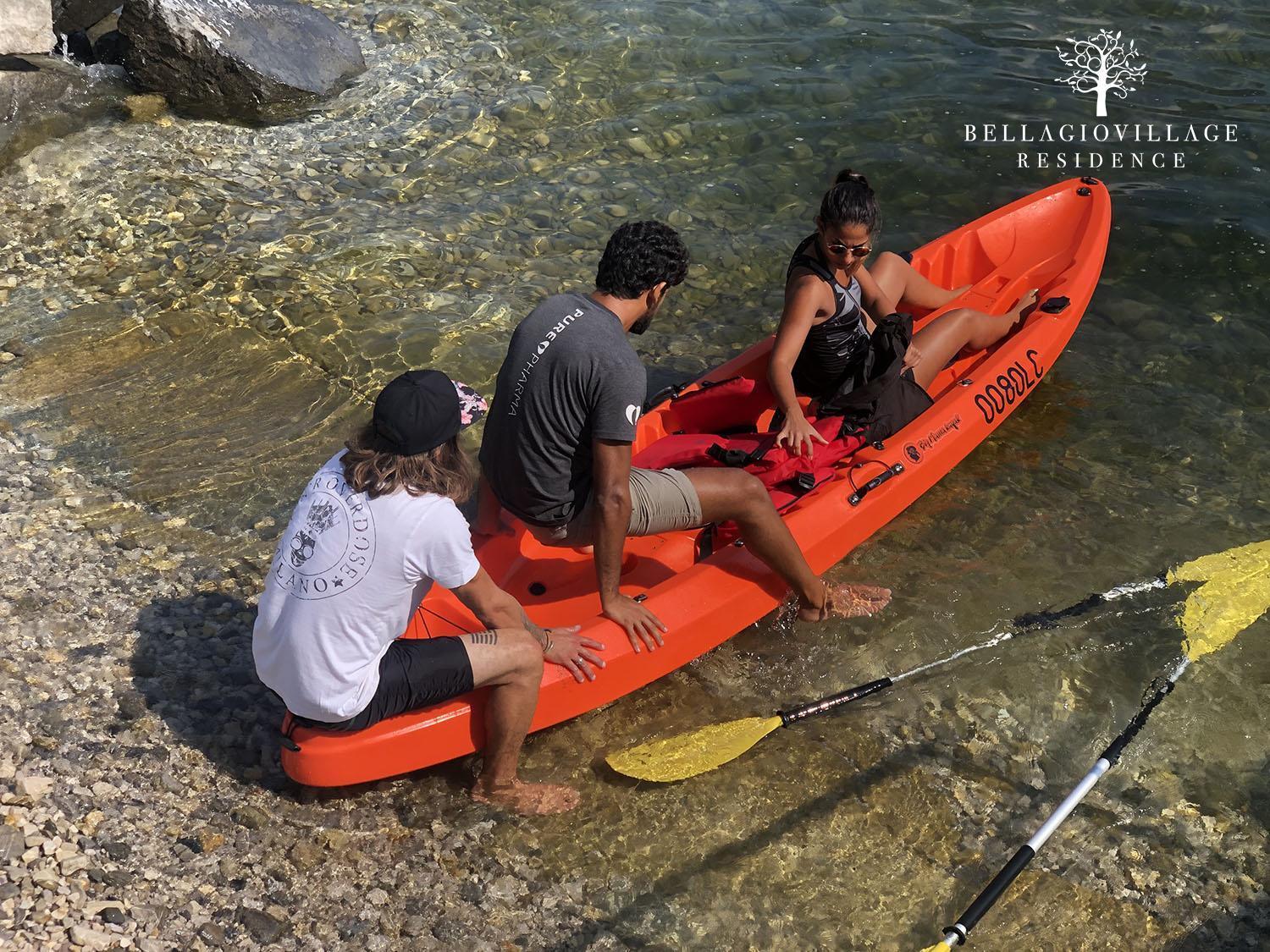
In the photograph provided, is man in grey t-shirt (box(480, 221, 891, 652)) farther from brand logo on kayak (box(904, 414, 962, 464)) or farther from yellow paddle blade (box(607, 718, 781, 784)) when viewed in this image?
brand logo on kayak (box(904, 414, 962, 464))

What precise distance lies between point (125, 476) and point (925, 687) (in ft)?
12.8

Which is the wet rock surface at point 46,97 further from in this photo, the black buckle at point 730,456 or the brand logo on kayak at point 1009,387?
the brand logo on kayak at point 1009,387

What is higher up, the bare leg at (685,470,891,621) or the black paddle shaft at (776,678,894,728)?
the bare leg at (685,470,891,621)

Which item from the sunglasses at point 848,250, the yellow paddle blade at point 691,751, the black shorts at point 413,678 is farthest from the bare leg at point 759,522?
the black shorts at point 413,678

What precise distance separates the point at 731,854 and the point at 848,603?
146 cm

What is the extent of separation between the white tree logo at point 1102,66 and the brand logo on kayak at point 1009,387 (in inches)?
169

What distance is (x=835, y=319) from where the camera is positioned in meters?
5.35

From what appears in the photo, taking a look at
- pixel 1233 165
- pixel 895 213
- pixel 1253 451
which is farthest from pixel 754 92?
pixel 1253 451

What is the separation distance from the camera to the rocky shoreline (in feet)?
Result: 11.1

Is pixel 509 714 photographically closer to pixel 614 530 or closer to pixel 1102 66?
pixel 614 530

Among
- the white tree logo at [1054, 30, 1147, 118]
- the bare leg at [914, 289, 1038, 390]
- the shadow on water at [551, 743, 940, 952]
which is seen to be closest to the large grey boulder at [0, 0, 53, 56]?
the bare leg at [914, 289, 1038, 390]

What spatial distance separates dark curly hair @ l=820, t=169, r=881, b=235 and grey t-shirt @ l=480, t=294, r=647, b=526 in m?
1.43

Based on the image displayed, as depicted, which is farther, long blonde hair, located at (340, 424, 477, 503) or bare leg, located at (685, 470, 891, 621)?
bare leg, located at (685, 470, 891, 621)

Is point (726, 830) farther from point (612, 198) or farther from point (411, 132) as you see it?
point (411, 132)
